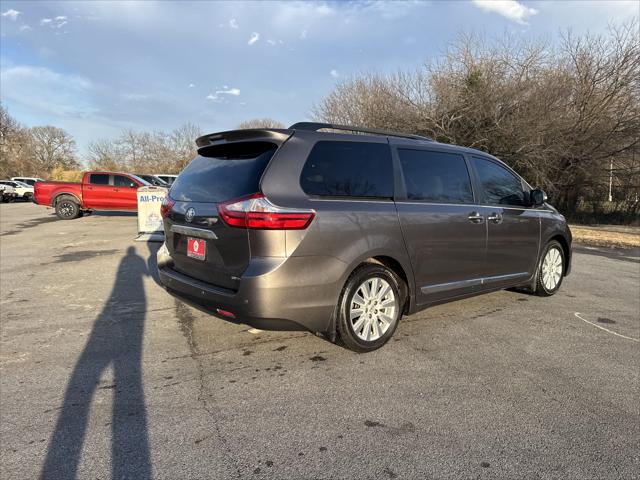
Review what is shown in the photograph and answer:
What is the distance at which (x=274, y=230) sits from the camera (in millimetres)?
3184

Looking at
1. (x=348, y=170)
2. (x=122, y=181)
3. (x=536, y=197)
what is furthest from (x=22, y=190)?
(x=536, y=197)

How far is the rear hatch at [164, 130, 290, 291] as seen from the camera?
11.0 feet

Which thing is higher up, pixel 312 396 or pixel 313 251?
pixel 313 251

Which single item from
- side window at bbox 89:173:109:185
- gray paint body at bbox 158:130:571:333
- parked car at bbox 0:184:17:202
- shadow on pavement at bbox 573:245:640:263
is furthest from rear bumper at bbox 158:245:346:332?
parked car at bbox 0:184:17:202

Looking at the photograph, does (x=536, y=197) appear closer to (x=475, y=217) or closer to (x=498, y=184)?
(x=498, y=184)

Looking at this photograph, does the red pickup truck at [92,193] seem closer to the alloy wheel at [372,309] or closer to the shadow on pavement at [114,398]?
the shadow on pavement at [114,398]

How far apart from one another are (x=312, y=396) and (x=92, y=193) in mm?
15972

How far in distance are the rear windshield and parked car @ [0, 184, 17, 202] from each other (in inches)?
1290

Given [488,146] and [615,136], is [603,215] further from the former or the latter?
[488,146]

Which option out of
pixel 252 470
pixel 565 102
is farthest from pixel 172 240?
pixel 565 102

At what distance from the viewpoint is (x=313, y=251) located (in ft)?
11.0

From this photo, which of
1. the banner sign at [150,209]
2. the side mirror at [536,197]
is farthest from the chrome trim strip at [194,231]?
the banner sign at [150,209]

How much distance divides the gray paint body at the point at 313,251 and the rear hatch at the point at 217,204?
0.01 m

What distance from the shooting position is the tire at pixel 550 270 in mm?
5809
